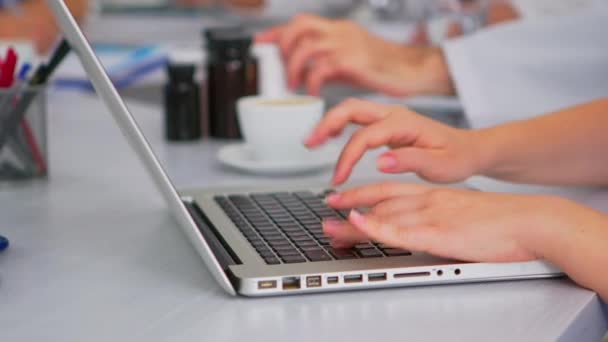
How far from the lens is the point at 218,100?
4.32ft

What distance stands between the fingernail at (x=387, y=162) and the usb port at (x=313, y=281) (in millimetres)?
206

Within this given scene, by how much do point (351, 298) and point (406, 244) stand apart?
0.22 ft

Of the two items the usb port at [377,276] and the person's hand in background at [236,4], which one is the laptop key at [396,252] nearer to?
the usb port at [377,276]

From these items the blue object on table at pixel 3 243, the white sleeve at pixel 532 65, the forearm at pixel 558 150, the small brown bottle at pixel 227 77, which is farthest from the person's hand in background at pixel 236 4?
the blue object on table at pixel 3 243

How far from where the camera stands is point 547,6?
5.40ft

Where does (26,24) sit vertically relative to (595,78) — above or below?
below

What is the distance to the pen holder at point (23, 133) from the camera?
1045 mm

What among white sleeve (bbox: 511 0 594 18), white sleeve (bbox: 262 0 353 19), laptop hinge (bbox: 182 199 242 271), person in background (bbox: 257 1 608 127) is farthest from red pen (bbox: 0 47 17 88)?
white sleeve (bbox: 262 0 353 19)

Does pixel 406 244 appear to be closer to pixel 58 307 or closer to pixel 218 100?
pixel 58 307

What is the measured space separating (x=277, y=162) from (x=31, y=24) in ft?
4.34

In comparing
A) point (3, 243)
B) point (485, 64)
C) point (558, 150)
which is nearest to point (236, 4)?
point (485, 64)

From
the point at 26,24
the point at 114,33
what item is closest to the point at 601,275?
the point at 26,24

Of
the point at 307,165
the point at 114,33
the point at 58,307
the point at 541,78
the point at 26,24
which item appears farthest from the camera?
the point at 114,33

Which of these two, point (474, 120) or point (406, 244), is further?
point (474, 120)
